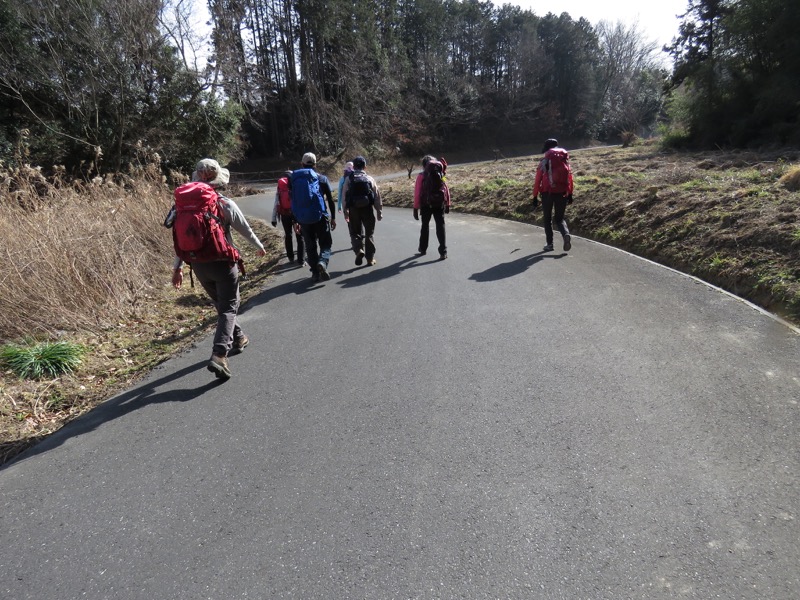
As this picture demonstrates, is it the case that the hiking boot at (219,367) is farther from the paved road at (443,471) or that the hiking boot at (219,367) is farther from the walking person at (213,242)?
the paved road at (443,471)

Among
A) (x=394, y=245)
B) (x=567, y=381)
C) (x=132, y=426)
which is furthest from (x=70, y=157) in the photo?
(x=567, y=381)

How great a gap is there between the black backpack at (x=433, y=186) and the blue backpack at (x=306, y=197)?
1.94m

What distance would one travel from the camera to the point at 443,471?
3.40 metres

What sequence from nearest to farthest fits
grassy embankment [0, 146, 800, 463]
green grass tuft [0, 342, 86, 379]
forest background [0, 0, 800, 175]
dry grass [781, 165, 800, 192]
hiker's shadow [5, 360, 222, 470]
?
hiker's shadow [5, 360, 222, 470], green grass tuft [0, 342, 86, 379], grassy embankment [0, 146, 800, 463], dry grass [781, 165, 800, 192], forest background [0, 0, 800, 175]

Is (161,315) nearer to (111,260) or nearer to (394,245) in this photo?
(111,260)

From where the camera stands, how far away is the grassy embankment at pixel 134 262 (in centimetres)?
549

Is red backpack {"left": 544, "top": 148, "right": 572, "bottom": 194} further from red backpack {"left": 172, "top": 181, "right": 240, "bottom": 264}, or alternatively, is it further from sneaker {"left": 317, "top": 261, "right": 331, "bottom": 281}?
red backpack {"left": 172, "top": 181, "right": 240, "bottom": 264}

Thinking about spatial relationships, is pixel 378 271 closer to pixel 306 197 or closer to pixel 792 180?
pixel 306 197

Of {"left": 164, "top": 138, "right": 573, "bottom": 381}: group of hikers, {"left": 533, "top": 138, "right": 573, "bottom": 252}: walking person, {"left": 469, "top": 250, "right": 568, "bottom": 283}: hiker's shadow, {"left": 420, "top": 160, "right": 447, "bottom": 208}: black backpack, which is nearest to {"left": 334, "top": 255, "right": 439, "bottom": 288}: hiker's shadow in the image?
{"left": 164, "top": 138, "right": 573, "bottom": 381}: group of hikers

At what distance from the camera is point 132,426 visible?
436 cm

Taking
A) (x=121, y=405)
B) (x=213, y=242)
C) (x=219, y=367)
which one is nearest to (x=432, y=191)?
(x=213, y=242)

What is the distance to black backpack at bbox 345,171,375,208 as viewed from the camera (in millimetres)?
8906

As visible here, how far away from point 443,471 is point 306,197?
18.9 feet

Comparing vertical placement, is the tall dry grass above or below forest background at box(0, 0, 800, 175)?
below
